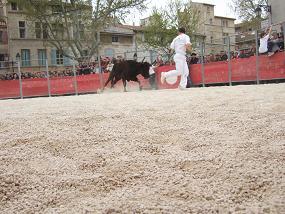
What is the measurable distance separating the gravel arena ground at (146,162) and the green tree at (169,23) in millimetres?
40215

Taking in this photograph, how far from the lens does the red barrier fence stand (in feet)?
41.9

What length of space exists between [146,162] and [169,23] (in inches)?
1692

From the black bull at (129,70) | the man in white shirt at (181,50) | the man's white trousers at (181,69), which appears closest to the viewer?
the man in white shirt at (181,50)

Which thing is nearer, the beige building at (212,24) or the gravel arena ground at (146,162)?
the gravel arena ground at (146,162)

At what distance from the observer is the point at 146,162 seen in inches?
126

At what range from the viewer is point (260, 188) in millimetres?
2537

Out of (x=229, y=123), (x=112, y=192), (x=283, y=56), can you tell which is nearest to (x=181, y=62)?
(x=283, y=56)

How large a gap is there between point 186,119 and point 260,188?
217 cm

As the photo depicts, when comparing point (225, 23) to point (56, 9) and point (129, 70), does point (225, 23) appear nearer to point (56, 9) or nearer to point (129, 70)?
point (56, 9)

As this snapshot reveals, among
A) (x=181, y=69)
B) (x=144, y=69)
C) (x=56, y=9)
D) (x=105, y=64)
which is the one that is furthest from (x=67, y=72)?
(x=56, y=9)

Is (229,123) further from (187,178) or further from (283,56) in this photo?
(283,56)

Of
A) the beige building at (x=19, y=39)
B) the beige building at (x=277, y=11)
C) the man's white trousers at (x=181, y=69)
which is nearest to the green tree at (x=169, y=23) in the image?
the beige building at (x=19, y=39)

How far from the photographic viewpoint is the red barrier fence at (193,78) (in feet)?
41.9

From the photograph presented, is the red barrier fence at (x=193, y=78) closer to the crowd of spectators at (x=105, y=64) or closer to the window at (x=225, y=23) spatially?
the crowd of spectators at (x=105, y=64)
